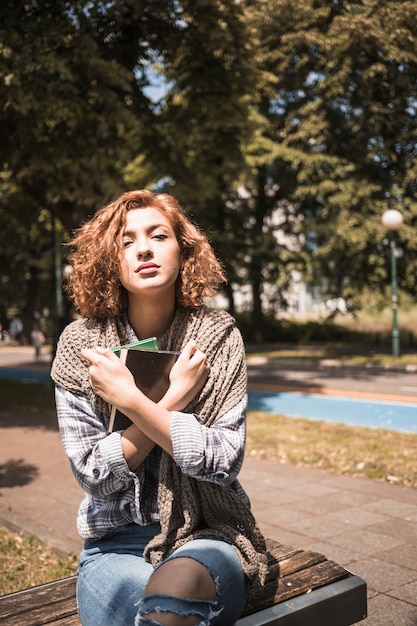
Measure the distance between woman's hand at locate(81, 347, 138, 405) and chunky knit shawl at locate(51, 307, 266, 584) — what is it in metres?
0.11

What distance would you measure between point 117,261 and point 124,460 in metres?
0.69

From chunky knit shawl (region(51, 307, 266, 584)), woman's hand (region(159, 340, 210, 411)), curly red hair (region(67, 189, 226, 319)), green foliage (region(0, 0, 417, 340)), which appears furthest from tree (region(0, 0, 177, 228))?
woman's hand (region(159, 340, 210, 411))

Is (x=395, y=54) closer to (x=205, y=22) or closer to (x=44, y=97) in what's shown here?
(x=205, y=22)

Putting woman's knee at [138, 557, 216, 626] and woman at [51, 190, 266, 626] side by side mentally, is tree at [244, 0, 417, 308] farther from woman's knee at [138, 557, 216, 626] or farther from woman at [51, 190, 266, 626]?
woman's knee at [138, 557, 216, 626]

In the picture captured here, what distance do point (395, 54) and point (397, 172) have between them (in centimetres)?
549

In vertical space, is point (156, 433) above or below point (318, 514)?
above

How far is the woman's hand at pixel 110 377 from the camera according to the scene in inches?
80.7

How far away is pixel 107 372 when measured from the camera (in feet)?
6.78

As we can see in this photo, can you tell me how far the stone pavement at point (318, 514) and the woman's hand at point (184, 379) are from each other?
1.98 metres

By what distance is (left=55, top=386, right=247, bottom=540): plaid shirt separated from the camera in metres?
2.02

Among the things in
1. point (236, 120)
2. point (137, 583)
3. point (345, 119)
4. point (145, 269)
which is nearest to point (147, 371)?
point (145, 269)

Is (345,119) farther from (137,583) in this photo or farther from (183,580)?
(183,580)

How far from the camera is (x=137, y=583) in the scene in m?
2.03

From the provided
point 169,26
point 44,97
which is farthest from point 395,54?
point 44,97
